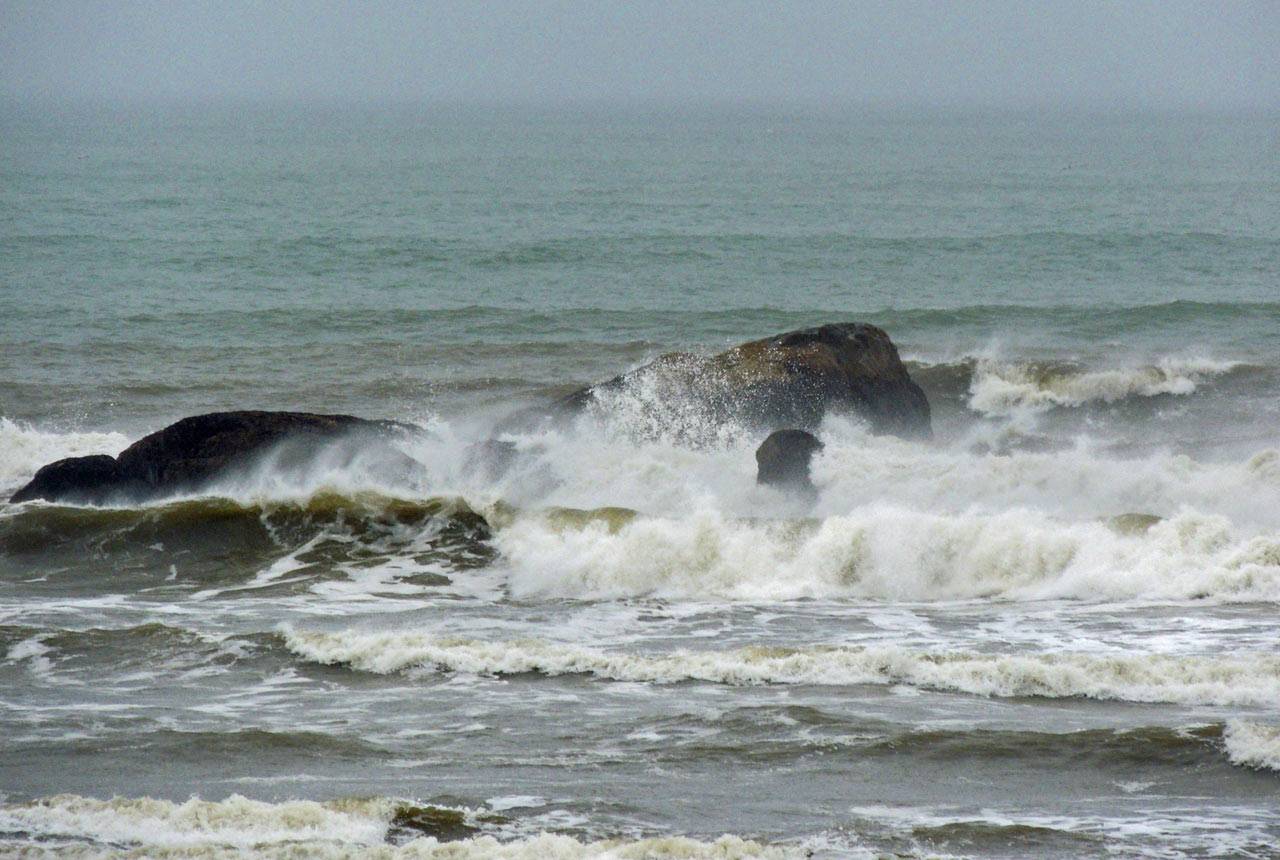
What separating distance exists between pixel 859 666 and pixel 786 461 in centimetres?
567

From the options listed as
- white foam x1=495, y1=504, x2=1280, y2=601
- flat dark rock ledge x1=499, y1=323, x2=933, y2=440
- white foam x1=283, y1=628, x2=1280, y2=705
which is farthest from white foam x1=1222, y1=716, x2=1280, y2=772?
flat dark rock ledge x1=499, y1=323, x2=933, y2=440

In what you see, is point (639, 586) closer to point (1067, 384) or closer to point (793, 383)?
point (793, 383)

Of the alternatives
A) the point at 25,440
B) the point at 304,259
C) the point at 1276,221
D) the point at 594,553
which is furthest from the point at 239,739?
the point at 1276,221

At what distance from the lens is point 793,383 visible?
18.7 meters

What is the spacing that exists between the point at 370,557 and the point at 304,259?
25.4 meters

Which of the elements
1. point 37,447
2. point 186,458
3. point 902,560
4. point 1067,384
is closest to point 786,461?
point 902,560

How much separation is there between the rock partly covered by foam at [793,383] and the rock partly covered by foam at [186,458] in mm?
3803

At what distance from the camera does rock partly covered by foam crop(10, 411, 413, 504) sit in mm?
16797

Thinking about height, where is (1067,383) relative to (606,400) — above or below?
below

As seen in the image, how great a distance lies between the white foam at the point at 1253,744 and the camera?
9.34 metres

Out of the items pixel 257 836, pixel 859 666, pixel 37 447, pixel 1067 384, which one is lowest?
pixel 257 836

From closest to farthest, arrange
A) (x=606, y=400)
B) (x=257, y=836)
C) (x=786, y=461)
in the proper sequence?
(x=257, y=836)
(x=786, y=461)
(x=606, y=400)

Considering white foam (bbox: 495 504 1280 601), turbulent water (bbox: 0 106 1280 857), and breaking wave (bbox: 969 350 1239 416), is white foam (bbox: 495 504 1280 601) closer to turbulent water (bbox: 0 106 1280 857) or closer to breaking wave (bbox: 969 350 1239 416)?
turbulent water (bbox: 0 106 1280 857)

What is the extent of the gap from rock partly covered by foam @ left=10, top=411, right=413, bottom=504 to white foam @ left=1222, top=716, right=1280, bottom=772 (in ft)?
35.0
